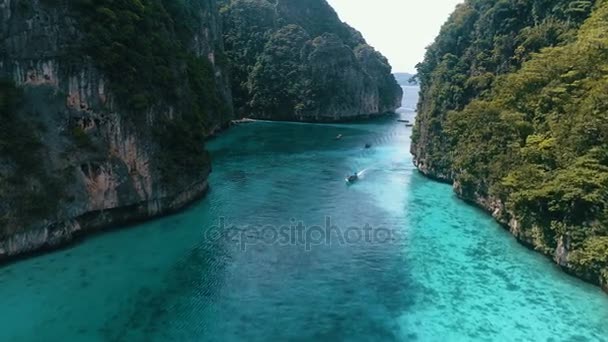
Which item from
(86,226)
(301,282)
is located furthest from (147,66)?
(301,282)

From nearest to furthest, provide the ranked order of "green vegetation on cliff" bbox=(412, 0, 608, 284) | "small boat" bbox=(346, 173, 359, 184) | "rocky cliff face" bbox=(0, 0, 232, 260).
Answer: "green vegetation on cliff" bbox=(412, 0, 608, 284)
"rocky cliff face" bbox=(0, 0, 232, 260)
"small boat" bbox=(346, 173, 359, 184)

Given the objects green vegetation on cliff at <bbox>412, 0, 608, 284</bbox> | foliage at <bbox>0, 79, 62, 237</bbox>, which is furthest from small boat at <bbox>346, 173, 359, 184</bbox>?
foliage at <bbox>0, 79, 62, 237</bbox>

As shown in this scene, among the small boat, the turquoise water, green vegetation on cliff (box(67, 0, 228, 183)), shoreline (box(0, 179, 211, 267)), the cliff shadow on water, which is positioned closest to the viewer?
the turquoise water

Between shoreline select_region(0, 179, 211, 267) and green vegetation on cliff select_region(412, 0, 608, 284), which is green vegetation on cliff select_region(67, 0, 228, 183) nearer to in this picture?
shoreline select_region(0, 179, 211, 267)

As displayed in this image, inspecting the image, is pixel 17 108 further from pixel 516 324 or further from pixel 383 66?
pixel 383 66

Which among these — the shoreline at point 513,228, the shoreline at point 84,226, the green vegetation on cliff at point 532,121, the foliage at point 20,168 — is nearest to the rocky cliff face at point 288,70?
the green vegetation on cliff at point 532,121
